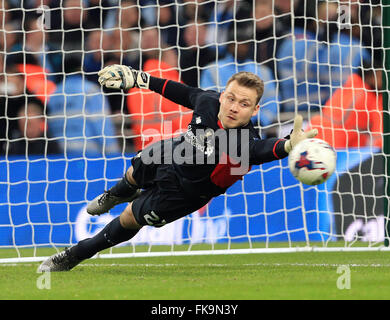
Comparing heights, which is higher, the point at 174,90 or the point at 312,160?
the point at 174,90

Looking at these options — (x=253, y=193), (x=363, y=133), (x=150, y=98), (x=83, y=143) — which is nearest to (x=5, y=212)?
(x=83, y=143)

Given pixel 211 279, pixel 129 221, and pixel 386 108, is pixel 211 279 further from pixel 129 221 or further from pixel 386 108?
pixel 386 108

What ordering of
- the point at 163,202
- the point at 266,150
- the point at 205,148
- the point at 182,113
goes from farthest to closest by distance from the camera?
the point at 182,113 → the point at 163,202 → the point at 205,148 → the point at 266,150

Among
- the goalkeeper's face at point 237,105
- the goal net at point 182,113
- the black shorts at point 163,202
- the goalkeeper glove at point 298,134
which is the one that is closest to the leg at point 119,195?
the black shorts at point 163,202

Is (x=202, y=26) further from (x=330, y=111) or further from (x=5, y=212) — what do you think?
(x=5, y=212)

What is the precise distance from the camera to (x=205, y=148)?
5.36 m

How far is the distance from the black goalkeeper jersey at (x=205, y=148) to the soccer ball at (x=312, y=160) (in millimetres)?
617

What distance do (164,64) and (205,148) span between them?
4727mm

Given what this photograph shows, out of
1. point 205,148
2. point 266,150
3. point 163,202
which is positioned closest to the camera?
point 266,150

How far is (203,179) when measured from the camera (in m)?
5.41

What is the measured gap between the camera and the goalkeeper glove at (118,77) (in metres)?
5.34

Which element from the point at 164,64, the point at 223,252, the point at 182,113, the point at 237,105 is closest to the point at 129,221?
the point at 237,105

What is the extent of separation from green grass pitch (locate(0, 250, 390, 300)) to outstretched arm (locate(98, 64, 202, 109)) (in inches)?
49.0

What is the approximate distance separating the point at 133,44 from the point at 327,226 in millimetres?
3215
